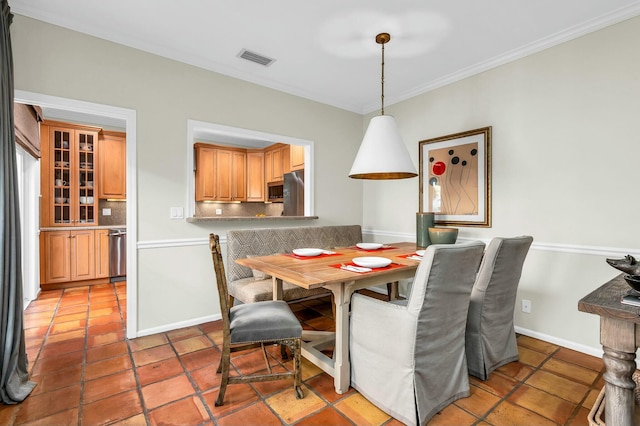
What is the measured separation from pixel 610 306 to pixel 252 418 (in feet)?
5.50

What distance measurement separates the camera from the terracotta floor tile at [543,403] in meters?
1.67

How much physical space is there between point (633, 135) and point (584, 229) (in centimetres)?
74

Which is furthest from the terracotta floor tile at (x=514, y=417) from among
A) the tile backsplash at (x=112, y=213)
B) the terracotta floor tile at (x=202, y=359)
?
the tile backsplash at (x=112, y=213)

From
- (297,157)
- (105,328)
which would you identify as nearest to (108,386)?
(105,328)

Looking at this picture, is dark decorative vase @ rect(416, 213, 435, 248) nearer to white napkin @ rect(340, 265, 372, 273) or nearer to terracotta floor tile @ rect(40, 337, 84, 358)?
white napkin @ rect(340, 265, 372, 273)

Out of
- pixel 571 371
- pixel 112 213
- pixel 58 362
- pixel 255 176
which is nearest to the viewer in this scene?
pixel 571 371

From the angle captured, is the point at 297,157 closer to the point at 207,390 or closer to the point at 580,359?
the point at 207,390

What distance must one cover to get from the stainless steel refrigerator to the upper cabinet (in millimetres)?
2864

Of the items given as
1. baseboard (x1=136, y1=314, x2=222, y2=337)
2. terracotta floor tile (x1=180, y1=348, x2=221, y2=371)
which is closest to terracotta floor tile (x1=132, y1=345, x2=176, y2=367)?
terracotta floor tile (x1=180, y1=348, x2=221, y2=371)

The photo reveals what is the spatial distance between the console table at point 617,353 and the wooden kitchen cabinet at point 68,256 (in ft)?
17.8

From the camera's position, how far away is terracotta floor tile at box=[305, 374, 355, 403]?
1835 millimetres

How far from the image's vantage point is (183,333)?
2.80m

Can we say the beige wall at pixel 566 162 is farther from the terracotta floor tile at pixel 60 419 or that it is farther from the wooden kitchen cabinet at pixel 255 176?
the wooden kitchen cabinet at pixel 255 176

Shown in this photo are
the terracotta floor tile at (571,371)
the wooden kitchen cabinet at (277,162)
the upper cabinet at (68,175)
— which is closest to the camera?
the terracotta floor tile at (571,371)
